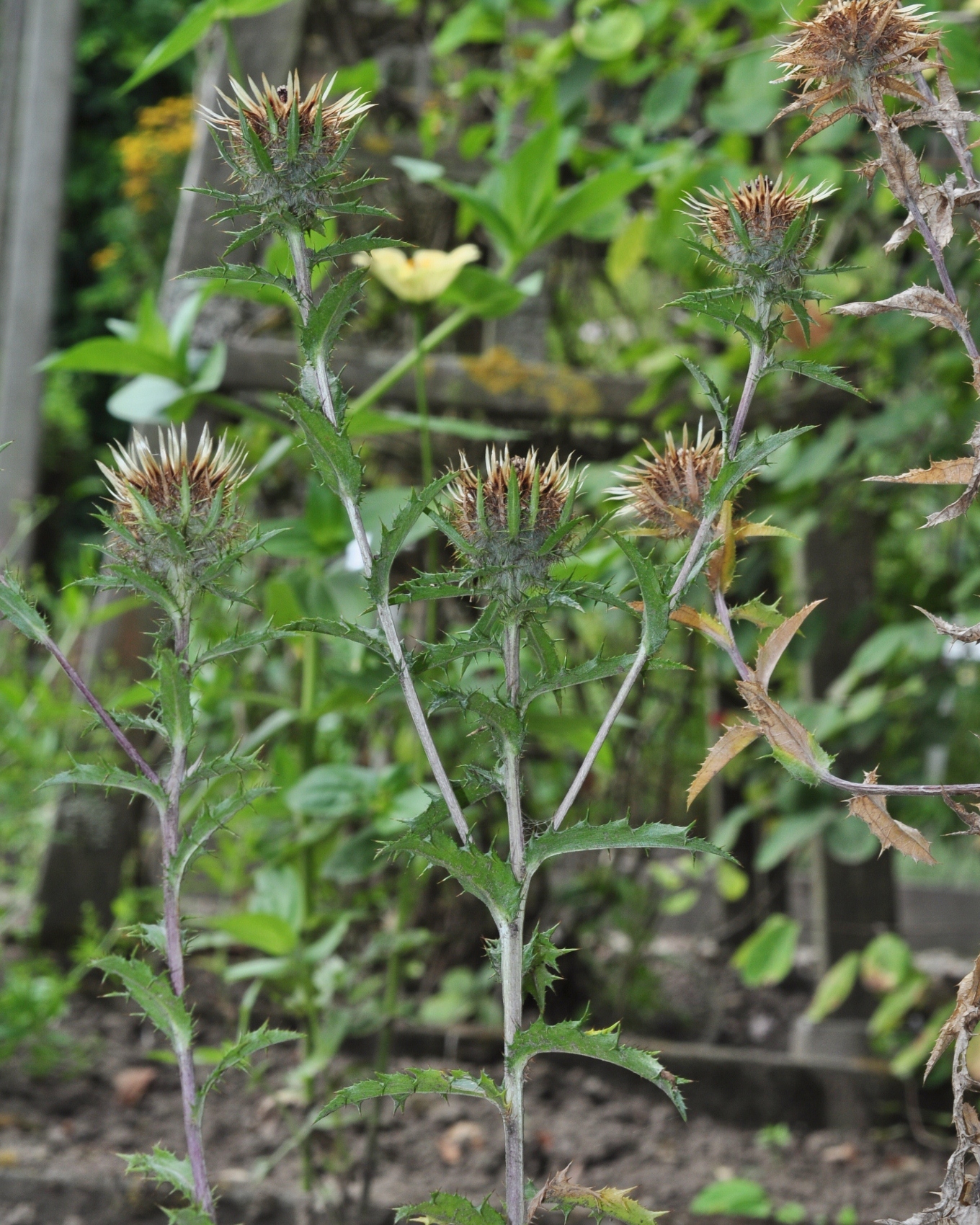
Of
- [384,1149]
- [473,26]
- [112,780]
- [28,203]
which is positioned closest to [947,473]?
[112,780]

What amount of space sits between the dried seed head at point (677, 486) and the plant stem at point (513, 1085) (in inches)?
8.5

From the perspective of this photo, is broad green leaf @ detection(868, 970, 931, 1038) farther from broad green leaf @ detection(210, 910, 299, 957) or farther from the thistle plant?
the thistle plant

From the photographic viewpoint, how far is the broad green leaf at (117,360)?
1.28 m

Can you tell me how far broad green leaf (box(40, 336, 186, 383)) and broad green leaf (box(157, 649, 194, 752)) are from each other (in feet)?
2.64

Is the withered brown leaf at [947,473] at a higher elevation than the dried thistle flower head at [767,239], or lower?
lower

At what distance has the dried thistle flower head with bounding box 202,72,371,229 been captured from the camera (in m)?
0.51

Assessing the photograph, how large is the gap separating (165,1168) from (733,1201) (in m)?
1.00

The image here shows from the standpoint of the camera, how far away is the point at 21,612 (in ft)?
1.82

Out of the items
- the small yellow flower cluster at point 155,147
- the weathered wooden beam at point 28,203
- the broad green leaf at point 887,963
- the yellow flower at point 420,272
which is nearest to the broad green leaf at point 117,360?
the yellow flower at point 420,272

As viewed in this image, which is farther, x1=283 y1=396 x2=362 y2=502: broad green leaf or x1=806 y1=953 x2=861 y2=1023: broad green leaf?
x1=806 y1=953 x2=861 y2=1023: broad green leaf

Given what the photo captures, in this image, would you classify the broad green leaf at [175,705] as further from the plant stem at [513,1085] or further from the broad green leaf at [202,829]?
the plant stem at [513,1085]

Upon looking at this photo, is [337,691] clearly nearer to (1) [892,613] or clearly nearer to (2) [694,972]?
(1) [892,613]

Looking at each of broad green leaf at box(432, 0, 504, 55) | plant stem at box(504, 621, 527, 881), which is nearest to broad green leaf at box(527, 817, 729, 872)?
plant stem at box(504, 621, 527, 881)

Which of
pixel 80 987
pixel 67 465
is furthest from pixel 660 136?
pixel 67 465
